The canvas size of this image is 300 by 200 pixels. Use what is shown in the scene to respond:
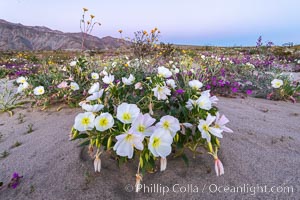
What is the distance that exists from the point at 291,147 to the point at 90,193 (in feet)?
→ 6.22

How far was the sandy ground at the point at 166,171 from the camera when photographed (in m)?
1.46

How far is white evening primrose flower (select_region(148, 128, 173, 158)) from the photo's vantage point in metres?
1.14

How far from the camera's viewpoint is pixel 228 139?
2.09m

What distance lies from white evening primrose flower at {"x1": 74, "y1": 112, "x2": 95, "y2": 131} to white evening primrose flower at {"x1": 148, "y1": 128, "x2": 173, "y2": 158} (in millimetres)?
393

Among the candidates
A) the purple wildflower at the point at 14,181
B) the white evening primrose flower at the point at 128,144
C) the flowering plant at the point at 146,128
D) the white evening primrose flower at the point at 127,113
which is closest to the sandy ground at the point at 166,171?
the purple wildflower at the point at 14,181

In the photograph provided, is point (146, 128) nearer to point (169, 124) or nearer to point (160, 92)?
point (169, 124)

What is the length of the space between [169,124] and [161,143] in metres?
0.12

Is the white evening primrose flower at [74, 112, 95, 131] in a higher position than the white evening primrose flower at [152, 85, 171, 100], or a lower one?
lower

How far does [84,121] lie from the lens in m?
1.28

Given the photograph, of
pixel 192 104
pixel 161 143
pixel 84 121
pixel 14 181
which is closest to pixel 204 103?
pixel 192 104

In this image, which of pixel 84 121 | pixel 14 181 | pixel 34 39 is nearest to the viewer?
pixel 84 121

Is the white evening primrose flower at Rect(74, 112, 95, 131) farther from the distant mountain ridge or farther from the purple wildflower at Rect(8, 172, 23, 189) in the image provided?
the distant mountain ridge

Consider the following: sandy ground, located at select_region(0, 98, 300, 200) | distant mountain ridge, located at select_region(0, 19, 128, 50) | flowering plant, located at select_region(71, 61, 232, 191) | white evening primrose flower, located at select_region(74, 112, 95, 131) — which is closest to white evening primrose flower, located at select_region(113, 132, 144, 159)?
flowering plant, located at select_region(71, 61, 232, 191)

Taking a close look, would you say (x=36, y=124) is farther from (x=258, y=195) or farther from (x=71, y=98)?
(x=258, y=195)
